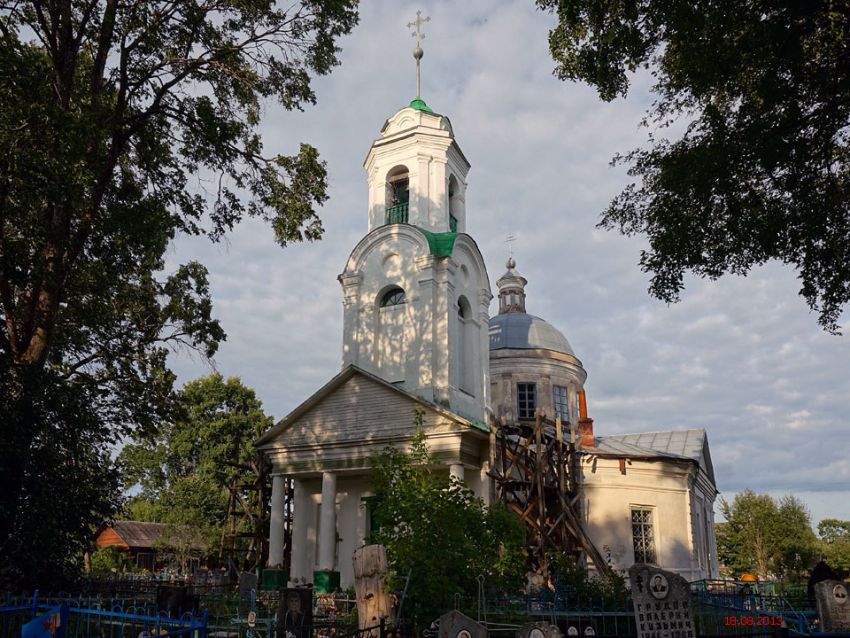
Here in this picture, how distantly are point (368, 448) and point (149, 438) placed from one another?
19.0 feet

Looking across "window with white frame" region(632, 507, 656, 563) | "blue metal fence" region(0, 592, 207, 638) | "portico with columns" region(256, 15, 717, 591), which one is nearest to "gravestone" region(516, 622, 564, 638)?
"blue metal fence" region(0, 592, 207, 638)

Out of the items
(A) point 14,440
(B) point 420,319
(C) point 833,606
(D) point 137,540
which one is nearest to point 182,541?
(D) point 137,540

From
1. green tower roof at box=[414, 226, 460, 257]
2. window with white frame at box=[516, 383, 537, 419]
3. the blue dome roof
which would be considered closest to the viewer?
green tower roof at box=[414, 226, 460, 257]

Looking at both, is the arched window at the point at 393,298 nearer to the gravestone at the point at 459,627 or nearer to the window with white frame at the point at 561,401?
the window with white frame at the point at 561,401

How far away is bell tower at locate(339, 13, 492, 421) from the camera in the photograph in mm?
21578

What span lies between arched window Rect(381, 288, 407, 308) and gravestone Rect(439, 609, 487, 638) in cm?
1518

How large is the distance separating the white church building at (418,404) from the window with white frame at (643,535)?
4 cm

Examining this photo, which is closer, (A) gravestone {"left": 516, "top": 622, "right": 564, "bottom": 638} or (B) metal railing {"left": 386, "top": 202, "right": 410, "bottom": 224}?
(A) gravestone {"left": 516, "top": 622, "right": 564, "bottom": 638}

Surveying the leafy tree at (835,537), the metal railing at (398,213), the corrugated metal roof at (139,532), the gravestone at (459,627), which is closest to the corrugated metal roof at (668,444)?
the metal railing at (398,213)

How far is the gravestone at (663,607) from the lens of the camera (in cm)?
845

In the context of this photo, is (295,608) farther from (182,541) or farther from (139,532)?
(139,532)

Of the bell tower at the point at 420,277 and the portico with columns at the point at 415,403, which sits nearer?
the portico with columns at the point at 415,403

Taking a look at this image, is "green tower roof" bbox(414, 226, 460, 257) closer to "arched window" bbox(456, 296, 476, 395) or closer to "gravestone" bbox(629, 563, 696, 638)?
"arched window" bbox(456, 296, 476, 395)

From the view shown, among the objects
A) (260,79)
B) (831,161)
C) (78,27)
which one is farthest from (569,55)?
(78,27)
